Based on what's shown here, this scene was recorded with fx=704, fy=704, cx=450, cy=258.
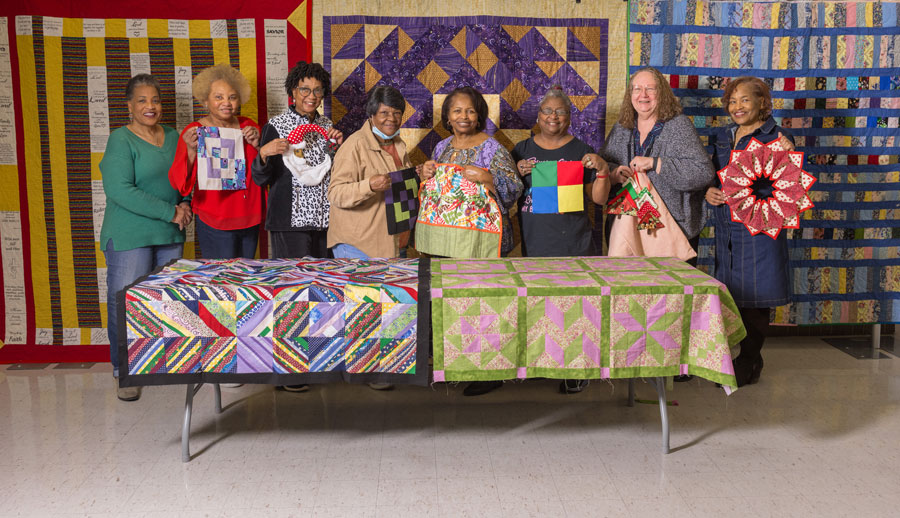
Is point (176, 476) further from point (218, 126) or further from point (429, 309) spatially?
point (218, 126)

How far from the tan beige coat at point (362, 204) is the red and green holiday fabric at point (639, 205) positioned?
47.4 inches

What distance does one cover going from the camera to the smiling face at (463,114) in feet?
11.6

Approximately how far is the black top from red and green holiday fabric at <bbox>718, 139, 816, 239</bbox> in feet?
2.30

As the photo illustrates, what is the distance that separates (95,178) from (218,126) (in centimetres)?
106

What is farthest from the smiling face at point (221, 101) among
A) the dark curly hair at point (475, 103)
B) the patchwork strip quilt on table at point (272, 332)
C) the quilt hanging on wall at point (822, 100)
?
the quilt hanging on wall at point (822, 100)

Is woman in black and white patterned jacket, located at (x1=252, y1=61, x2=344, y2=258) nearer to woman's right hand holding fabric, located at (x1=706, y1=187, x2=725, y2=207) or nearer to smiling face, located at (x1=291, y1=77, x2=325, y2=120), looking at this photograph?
smiling face, located at (x1=291, y1=77, x2=325, y2=120)

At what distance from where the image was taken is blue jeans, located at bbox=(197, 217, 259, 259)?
12.4 feet

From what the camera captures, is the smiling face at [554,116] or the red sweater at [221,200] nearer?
the smiling face at [554,116]

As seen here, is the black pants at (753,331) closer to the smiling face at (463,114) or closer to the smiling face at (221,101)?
the smiling face at (463,114)

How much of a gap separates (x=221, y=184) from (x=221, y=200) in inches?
3.8

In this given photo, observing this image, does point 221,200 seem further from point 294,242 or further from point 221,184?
point 294,242

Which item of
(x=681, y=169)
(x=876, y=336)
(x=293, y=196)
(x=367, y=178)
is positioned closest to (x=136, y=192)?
(x=293, y=196)

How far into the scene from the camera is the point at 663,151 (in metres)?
3.58

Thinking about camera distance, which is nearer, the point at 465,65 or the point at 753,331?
the point at 753,331
